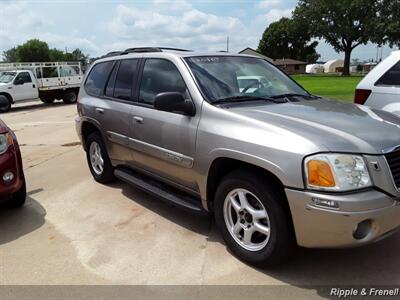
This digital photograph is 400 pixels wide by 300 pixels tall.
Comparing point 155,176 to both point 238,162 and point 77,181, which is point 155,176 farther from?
point 77,181

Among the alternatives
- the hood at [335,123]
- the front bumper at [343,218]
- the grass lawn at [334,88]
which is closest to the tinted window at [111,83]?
the hood at [335,123]

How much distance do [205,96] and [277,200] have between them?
1.28m

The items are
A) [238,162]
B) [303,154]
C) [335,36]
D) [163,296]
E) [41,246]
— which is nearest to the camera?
[303,154]

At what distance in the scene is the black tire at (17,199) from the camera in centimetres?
518

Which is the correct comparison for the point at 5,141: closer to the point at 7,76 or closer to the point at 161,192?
the point at 161,192

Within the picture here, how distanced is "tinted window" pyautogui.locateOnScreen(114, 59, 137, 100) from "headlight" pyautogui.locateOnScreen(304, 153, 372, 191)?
8.89ft

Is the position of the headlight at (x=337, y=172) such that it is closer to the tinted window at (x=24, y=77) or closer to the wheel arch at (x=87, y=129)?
the wheel arch at (x=87, y=129)

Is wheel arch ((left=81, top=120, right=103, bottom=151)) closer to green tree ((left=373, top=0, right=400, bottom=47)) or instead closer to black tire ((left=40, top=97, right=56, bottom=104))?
black tire ((left=40, top=97, right=56, bottom=104))

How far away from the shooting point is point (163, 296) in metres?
3.27

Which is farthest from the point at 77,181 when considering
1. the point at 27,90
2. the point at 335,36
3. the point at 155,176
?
the point at 335,36

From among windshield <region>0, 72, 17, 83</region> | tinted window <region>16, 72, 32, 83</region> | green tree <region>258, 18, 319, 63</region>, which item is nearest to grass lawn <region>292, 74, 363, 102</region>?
tinted window <region>16, 72, 32, 83</region>

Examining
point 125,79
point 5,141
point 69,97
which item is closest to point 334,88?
point 69,97

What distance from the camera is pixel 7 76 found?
68.9 ft

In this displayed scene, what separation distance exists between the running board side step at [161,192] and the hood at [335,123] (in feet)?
3.32
